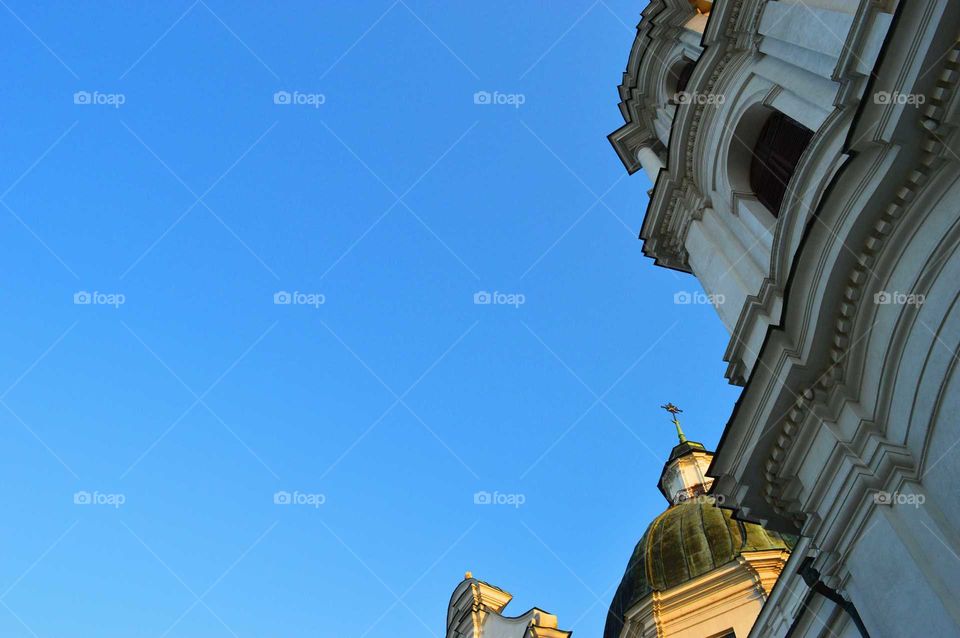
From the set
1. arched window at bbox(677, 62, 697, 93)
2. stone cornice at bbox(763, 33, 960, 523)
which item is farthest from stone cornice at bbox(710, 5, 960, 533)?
arched window at bbox(677, 62, 697, 93)

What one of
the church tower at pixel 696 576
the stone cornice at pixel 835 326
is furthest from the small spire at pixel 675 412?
the stone cornice at pixel 835 326

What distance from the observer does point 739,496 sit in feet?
33.7

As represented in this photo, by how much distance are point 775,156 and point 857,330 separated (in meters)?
5.48

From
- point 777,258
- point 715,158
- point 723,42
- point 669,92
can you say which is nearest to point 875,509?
point 777,258

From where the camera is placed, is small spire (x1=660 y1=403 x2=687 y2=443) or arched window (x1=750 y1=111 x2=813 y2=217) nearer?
arched window (x1=750 y1=111 x2=813 y2=217)

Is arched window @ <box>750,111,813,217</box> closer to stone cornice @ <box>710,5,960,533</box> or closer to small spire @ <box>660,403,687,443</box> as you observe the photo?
stone cornice @ <box>710,5,960,533</box>

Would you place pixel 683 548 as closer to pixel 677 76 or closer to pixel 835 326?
pixel 677 76

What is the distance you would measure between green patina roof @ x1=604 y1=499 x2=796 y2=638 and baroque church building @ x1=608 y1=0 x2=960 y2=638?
33.0 ft

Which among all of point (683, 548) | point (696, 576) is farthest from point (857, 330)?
point (683, 548)

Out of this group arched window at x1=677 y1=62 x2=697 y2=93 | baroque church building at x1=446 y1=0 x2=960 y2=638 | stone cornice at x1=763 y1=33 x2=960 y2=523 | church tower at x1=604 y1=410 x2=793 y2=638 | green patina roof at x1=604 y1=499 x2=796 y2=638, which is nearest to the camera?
stone cornice at x1=763 y1=33 x2=960 y2=523

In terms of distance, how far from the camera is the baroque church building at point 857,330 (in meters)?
7.66

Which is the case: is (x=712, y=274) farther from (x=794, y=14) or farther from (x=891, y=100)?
(x=891, y=100)

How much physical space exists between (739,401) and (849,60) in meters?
4.33

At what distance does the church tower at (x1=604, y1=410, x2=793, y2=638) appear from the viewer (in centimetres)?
2131
